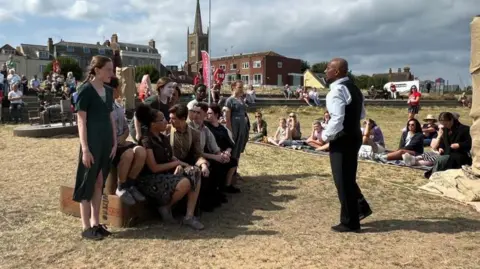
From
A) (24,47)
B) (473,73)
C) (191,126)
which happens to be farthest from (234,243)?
(24,47)

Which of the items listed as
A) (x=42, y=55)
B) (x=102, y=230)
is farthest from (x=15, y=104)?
(x=42, y=55)

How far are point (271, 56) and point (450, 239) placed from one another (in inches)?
2916

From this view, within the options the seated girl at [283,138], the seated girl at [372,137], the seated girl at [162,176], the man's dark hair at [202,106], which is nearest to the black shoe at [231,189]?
the man's dark hair at [202,106]

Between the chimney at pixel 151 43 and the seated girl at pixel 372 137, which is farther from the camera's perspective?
the chimney at pixel 151 43

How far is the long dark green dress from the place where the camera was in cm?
→ 421

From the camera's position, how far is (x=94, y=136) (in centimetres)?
425

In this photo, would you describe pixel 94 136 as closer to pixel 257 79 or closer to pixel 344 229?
pixel 344 229

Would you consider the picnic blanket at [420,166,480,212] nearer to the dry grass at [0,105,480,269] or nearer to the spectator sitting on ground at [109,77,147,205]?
the dry grass at [0,105,480,269]

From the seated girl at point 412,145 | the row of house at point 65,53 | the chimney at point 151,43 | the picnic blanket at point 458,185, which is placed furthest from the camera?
the chimney at point 151,43

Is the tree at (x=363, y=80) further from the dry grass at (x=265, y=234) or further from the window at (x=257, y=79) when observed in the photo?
the dry grass at (x=265, y=234)

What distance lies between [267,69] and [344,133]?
74.1 meters

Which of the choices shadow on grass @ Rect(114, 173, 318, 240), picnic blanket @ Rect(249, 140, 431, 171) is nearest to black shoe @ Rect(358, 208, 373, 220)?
shadow on grass @ Rect(114, 173, 318, 240)

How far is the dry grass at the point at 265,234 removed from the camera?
3967mm

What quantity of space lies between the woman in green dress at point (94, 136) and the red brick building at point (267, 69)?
71.5 m
